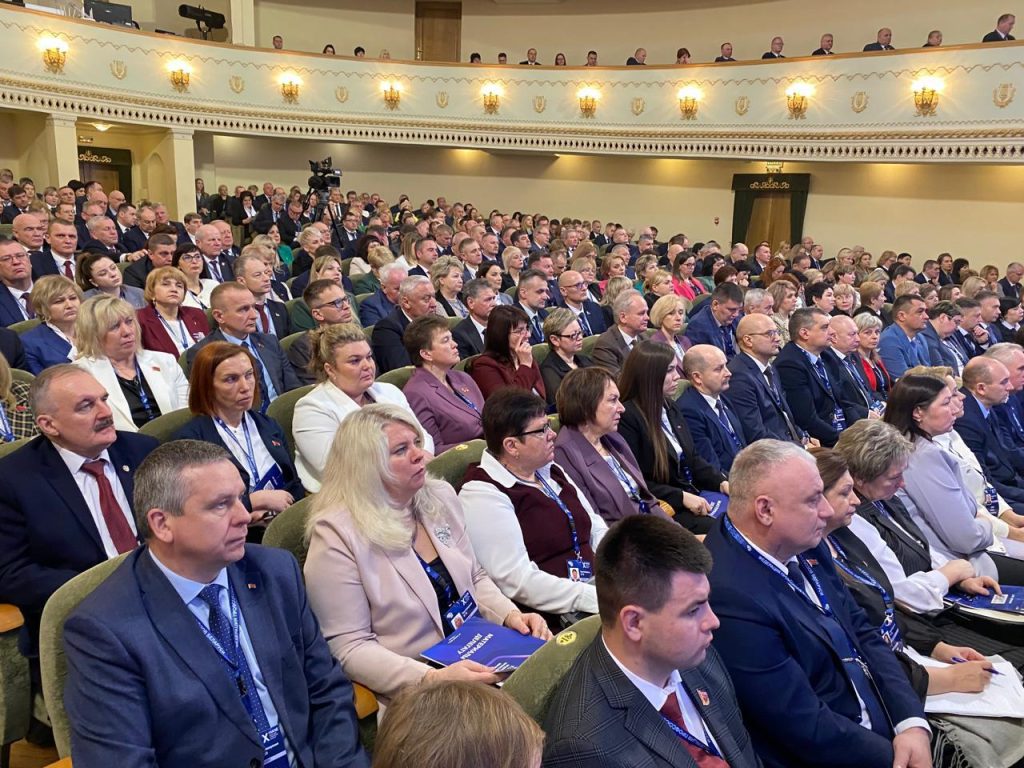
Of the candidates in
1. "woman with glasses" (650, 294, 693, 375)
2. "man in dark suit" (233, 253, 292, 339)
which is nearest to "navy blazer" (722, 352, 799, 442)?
"woman with glasses" (650, 294, 693, 375)

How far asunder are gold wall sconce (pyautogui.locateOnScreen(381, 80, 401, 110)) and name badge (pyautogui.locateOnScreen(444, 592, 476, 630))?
1498 centimetres

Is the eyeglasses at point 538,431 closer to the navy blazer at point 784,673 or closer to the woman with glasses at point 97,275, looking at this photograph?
the navy blazer at point 784,673

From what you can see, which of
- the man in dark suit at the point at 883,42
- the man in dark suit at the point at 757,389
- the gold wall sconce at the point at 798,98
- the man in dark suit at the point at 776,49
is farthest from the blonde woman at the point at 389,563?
the man in dark suit at the point at 776,49

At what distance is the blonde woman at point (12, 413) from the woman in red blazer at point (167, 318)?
3.58ft

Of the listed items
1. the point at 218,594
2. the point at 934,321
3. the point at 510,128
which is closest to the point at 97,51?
the point at 510,128

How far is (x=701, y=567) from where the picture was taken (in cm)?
156

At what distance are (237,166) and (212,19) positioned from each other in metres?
2.76

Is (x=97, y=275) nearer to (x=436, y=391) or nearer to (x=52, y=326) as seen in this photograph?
(x=52, y=326)

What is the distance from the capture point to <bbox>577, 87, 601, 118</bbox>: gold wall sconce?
1519 centimetres

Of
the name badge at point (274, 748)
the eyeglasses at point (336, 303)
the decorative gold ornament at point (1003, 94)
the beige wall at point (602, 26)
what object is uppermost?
the beige wall at point (602, 26)

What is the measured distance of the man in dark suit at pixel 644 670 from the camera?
1.45 meters

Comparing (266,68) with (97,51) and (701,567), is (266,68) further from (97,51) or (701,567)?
(701,567)

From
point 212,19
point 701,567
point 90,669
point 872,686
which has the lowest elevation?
point 872,686

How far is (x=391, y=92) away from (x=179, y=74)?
3.89 meters
